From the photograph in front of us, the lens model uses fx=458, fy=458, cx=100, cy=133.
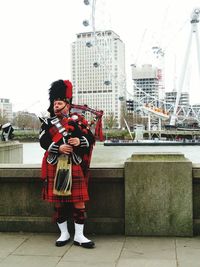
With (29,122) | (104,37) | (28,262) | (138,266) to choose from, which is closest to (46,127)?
(28,262)

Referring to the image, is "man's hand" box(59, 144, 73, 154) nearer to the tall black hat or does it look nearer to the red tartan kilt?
the red tartan kilt

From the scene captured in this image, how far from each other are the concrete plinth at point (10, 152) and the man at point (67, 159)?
27.2 ft

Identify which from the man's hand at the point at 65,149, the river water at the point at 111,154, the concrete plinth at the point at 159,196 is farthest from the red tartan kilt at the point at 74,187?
the river water at the point at 111,154

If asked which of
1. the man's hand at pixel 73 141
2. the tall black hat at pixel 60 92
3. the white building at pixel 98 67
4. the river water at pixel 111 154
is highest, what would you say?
the white building at pixel 98 67

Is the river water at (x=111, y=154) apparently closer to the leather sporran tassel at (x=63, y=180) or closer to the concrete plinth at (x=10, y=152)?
the concrete plinth at (x=10, y=152)

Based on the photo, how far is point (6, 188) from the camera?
6230mm

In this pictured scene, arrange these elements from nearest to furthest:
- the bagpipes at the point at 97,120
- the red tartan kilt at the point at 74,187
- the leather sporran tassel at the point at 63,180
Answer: the leather sporran tassel at the point at 63,180 < the red tartan kilt at the point at 74,187 < the bagpipes at the point at 97,120

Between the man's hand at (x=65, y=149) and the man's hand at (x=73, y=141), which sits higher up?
the man's hand at (x=73, y=141)

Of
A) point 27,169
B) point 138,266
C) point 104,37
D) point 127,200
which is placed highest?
point 104,37

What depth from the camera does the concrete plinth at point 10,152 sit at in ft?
45.4

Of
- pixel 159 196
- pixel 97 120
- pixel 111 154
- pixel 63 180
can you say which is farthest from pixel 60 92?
pixel 111 154

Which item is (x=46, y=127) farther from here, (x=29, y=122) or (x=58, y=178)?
(x=29, y=122)

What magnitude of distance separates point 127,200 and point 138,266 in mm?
1312

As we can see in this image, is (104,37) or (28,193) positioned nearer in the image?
(28,193)
